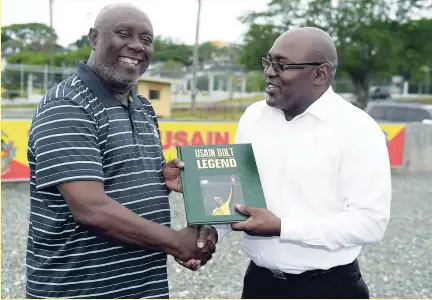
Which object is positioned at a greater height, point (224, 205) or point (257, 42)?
point (224, 205)

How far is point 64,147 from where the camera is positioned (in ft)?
7.18

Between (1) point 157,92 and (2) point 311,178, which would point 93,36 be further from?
(1) point 157,92

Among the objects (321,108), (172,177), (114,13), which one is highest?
(114,13)

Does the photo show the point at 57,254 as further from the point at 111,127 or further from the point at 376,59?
the point at 376,59

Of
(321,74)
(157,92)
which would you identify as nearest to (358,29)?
(157,92)

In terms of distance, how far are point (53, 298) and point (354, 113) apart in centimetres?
157

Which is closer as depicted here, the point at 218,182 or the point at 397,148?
the point at 218,182

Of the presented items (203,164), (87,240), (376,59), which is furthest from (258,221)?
(376,59)

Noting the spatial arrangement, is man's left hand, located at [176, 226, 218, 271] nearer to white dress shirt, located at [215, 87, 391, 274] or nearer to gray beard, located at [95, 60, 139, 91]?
white dress shirt, located at [215, 87, 391, 274]

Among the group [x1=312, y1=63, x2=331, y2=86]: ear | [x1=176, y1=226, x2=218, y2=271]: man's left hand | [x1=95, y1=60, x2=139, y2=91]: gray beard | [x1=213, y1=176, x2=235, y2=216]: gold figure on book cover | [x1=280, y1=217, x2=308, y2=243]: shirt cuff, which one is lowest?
[x1=176, y1=226, x2=218, y2=271]: man's left hand

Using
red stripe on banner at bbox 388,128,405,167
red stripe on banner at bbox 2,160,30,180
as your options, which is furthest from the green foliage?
red stripe on banner at bbox 2,160,30,180

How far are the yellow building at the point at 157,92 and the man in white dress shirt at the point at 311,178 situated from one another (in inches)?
943

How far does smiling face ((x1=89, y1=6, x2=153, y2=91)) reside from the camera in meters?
2.45

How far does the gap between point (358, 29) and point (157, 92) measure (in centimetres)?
1725
